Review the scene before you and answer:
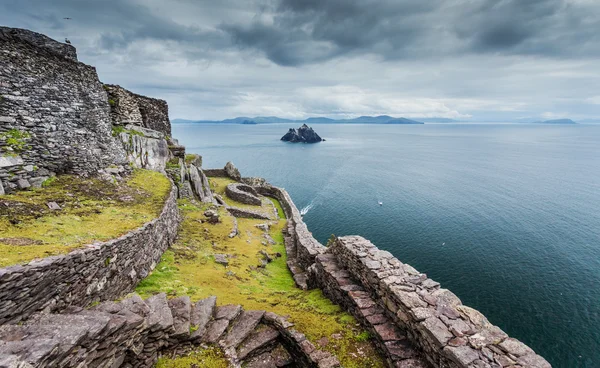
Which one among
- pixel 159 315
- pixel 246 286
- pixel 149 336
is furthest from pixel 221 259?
pixel 149 336

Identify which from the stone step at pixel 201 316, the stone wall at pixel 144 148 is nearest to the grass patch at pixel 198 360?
the stone step at pixel 201 316

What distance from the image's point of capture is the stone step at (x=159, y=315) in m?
8.52

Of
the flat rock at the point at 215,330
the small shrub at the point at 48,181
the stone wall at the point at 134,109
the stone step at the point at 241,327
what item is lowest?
the stone step at the point at 241,327

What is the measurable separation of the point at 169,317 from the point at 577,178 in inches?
4491

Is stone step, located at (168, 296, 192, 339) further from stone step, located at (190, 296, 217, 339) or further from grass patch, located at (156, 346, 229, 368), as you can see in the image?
grass patch, located at (156, 346, 229, 368)

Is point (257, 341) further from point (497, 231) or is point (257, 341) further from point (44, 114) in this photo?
point (497, 231)

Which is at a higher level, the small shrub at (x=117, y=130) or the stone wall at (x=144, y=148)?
the small shrub at (x=117, y=130)

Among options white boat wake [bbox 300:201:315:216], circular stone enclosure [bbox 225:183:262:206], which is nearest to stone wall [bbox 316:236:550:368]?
circular stone enclosure [bbox 225:183:262:206]

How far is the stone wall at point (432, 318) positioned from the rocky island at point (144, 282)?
0.05m

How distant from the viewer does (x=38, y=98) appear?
17234mm

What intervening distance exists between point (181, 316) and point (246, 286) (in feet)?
21.5

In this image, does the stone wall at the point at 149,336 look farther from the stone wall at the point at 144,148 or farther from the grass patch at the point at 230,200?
the grass patch at the point at 230,200

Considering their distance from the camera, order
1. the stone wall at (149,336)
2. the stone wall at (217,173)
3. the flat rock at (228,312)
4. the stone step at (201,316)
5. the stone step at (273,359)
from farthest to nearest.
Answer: the stone wall at (217,173) < the flat rock at (228,312) < the stone step at (273,359) < the stone step at (201,316) < the stone wall at (149,336)

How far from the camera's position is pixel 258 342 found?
34.3 feet
